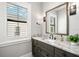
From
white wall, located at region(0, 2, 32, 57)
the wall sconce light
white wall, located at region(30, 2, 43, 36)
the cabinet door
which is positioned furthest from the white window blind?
the wall sconce light

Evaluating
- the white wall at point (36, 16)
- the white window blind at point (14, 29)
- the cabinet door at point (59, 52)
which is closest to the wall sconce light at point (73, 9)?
the cabinet door at point (59, 52)

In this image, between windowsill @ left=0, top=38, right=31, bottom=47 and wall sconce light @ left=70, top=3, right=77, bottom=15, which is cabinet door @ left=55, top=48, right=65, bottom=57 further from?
windowsill @ left=0, top=38, right=31, bottom=47

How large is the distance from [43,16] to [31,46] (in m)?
1.45

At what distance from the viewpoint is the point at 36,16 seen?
3271mm

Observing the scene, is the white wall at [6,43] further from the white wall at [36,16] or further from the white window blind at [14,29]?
the white wall at [36,16]

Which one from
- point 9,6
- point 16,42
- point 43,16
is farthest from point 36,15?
point 16,42

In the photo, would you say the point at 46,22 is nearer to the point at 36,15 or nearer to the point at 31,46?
the point at 36,15

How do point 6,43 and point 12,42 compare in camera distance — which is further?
point 12,42

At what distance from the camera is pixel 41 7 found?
3.45m

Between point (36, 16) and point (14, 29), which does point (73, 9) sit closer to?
point (36, 16)

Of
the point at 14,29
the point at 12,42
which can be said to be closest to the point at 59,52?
the point at 12,42

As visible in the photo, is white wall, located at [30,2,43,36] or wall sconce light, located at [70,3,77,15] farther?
white wall, located at [30,2,43,36]

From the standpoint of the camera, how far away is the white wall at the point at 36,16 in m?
3.15

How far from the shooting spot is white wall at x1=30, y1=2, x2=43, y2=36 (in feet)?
10.3
